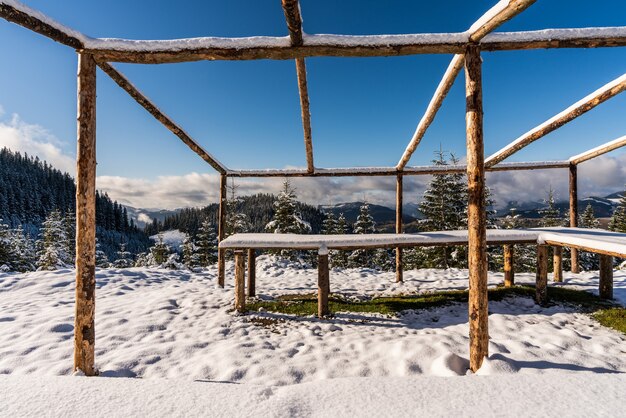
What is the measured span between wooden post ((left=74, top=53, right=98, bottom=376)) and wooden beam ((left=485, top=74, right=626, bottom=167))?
6.27 m

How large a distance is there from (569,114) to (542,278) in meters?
2.97

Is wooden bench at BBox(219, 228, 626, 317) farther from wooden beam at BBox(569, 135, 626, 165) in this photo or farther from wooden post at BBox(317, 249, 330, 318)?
wooden beam at BBox(569, 135, 626, 165)

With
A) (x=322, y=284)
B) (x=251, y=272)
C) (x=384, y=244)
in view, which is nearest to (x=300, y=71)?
(x=384, y=244)

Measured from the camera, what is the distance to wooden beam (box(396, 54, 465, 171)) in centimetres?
346

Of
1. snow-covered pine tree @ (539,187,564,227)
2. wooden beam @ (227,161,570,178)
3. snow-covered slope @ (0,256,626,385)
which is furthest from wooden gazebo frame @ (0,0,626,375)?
snow-covered pine tree @ (539,187,564,227)

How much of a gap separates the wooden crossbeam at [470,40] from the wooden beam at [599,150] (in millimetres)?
3949

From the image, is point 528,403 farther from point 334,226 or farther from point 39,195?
point 39,195

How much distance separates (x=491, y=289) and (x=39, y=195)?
114 meters

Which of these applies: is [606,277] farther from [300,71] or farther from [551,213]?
[551,213]

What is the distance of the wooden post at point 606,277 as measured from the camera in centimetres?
552

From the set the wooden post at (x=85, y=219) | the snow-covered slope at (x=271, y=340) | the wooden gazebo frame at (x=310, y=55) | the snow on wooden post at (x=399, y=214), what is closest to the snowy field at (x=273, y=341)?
the snow-covered slope at (x=271, y=340)

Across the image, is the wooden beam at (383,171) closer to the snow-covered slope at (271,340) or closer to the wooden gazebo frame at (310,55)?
the snow-covered slope at (271,340)

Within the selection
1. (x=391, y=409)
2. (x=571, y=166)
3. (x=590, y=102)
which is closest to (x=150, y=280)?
(x=391, y=409)

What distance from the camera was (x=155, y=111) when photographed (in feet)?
14.5
